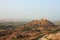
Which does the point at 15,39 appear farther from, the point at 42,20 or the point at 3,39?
the point at 42,20

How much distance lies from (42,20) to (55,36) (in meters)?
70.9

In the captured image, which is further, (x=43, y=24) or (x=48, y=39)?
(x=43, y=24)

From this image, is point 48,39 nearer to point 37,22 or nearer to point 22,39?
point 22,39

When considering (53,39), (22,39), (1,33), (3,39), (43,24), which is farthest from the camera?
(43,24)

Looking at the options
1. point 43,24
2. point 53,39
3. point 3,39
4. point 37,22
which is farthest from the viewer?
point 37,22

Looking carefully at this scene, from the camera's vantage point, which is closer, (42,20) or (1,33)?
(1,33)

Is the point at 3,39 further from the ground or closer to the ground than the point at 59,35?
closer to the ground

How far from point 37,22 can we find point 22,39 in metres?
61.4

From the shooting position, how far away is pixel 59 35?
4694 cm

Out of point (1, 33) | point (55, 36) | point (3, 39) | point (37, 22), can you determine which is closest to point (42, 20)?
point (37, 22)

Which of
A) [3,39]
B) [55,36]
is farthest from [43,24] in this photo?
Answer: [55,36]

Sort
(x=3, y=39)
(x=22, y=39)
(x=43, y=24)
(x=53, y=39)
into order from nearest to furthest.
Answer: (x=53, y=39), (x=22, y=39), (x=3, y=39), (x=43, y=24)

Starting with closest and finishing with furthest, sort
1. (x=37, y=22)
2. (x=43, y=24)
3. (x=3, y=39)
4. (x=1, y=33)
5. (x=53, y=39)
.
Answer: (x=53, y=39) < (x=3, y=39) < (x=1, y=33) < (x=43, y=24) < (x=37, y=22)

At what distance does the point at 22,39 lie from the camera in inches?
2370
